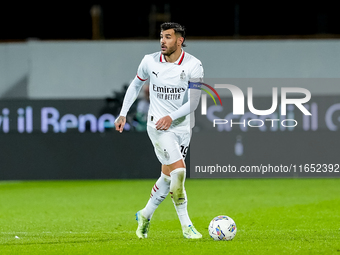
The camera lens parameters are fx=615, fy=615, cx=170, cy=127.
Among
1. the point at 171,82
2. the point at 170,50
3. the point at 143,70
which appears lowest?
the point at 171,82

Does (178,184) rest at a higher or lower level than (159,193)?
higher

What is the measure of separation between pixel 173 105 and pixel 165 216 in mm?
2720

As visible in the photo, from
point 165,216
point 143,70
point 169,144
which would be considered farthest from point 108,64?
point 169,144

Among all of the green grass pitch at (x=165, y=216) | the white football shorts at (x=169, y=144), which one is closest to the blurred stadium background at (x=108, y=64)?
the green grass pitch at (x=165, y=216)

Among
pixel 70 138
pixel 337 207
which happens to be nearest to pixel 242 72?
pixel 70 138

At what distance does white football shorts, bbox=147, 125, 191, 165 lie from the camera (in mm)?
6012

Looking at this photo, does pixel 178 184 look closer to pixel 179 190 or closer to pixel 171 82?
pixel 179 190

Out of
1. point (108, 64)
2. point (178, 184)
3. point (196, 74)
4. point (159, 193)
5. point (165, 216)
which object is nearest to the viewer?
point (178, 184)

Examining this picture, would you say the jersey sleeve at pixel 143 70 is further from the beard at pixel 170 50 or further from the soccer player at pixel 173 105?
the beard at pixel 170 50

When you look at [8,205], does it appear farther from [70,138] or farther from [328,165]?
[328,165]

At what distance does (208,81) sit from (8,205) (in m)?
5.83

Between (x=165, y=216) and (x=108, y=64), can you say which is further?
(x=108, y=64)

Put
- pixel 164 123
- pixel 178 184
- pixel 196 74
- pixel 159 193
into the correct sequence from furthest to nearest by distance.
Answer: pixel 159 193, pixel 196 74, pixel 178 184, pixel 164 123

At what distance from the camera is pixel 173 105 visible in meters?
6.11
